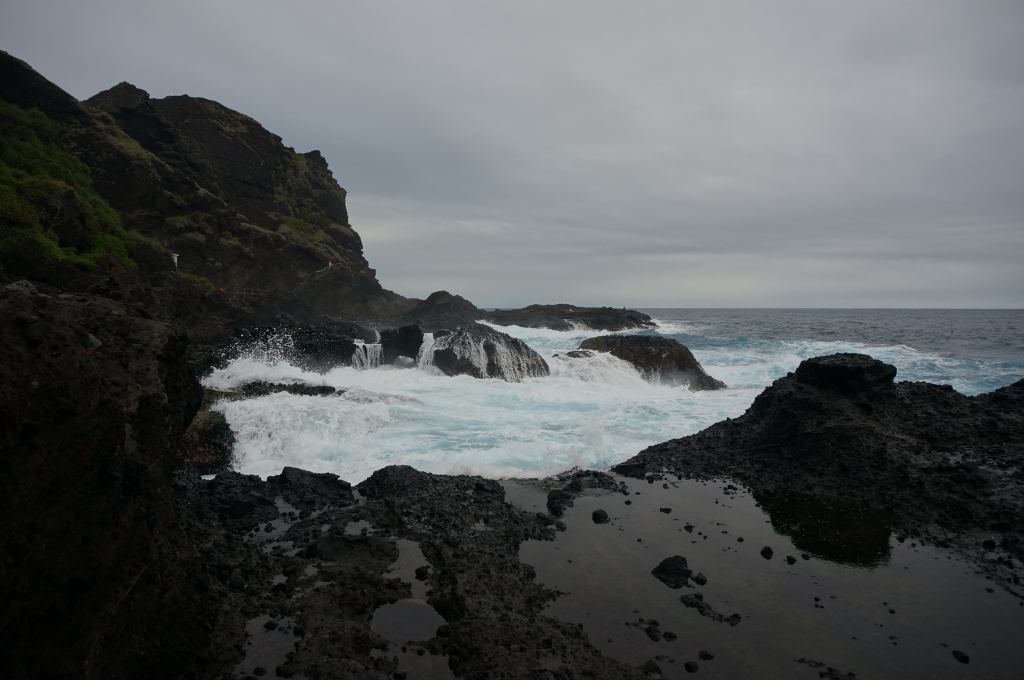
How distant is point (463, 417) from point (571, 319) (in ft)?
130

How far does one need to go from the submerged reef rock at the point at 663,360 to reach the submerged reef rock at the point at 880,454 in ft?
32.9

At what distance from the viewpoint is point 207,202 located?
113ft

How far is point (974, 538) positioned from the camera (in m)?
6.36

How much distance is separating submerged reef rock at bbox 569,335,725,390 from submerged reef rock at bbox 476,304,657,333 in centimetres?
2584

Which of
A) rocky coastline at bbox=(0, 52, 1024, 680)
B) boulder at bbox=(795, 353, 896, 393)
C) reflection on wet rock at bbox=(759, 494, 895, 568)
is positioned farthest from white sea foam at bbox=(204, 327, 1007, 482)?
boulder at bbox=(795, 353, 896, 393)

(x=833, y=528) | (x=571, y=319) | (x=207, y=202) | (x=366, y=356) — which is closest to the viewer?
(x=833, y=528)

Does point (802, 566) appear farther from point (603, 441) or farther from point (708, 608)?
point (603, 441)

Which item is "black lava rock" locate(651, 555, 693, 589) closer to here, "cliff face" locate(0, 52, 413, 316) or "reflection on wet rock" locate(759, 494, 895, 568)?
"reflection on wet rock" locate(759, 494, 895, 568)

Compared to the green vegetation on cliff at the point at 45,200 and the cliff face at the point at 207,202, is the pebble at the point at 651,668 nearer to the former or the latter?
the cliff face at the point at 207,202

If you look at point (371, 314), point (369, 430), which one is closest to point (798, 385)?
point (369, 430)

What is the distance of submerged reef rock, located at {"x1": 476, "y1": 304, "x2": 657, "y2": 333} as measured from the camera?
50375 mm

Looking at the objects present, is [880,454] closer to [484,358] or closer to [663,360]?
[663,360]

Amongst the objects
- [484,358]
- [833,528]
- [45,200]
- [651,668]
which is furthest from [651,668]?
[45,200]

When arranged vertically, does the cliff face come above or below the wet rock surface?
above
